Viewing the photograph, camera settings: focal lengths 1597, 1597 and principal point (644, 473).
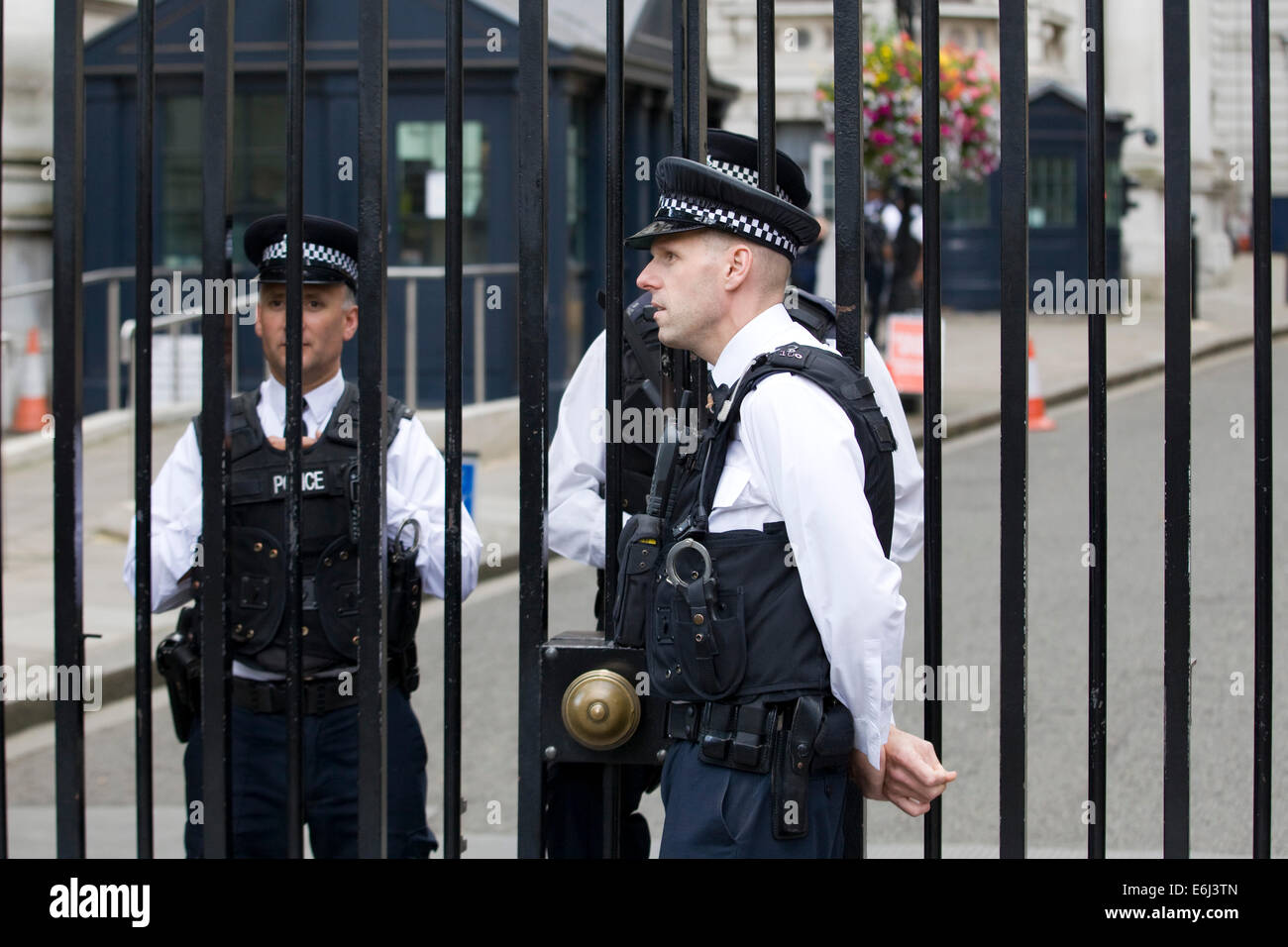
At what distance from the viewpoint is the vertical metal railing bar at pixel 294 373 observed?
2721 mm

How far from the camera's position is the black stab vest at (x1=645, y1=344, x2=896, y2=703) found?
100 inches

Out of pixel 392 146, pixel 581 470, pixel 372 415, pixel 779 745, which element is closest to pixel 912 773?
pixel 779 745

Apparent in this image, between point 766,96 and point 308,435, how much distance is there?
1823mm

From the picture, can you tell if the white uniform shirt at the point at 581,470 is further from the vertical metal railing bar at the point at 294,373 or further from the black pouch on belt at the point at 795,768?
the black pouch on belt at the point at 795,768

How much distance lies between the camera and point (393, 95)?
1350 centimetres

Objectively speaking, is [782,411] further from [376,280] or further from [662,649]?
[376,280]

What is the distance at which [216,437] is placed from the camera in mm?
2809

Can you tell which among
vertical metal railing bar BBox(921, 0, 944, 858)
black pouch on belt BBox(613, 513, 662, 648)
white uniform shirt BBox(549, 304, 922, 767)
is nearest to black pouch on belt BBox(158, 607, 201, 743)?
black pouch on belt BBox(613, 513, 662, 648)

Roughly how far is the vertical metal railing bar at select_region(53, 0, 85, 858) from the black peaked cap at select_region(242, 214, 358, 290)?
3.49 feet

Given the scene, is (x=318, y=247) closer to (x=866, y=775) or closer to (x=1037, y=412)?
(x=866, y=775)

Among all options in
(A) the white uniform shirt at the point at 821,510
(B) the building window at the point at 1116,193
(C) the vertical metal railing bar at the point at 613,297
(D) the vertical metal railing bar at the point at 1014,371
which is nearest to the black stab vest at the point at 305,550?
(C) the vertical metal railing bar at the point at 613,297

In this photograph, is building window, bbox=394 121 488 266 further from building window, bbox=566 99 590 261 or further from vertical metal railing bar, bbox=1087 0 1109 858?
vertical metal railing bar, bbox=1087 0 1109 858

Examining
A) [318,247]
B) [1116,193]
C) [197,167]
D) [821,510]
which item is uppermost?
[1116,193]

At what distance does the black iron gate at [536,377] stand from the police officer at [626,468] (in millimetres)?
753
